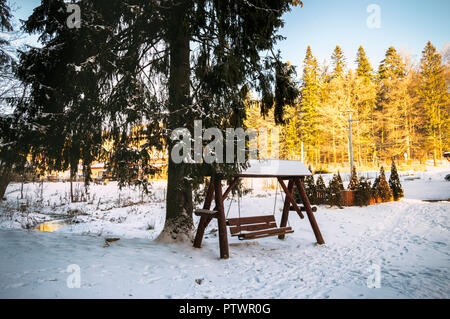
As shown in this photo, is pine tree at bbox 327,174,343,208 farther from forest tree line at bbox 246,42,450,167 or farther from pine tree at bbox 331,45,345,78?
pine tree at bbox 331,45,345,78

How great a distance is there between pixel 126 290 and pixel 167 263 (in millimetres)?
1174

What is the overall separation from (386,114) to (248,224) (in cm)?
3069

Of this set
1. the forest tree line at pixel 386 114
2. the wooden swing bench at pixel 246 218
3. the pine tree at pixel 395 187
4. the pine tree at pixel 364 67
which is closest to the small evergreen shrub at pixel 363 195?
the pine tree at pixel 395 187

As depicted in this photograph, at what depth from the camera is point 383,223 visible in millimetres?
8648

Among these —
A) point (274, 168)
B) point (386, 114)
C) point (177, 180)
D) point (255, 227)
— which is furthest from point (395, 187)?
point (386, 114)

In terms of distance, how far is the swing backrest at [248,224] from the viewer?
5543 millimetres

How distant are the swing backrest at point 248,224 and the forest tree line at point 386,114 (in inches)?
802

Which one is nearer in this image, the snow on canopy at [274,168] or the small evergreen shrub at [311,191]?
the snow on canopy at [274,168]

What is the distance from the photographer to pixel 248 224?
6.07 m

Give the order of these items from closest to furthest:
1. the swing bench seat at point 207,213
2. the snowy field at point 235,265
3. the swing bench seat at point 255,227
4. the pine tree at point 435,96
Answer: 1. the snowy field at point 235,265
2. the swing bench seat at point 207,213
3. the swing bench seat at point 255,227
4. the pine tree at point 435,96

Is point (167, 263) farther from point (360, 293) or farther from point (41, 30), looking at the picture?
point (41, 30)

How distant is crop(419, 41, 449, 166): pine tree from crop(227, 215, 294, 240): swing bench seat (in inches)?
1196

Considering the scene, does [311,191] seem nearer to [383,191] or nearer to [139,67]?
[383,191]

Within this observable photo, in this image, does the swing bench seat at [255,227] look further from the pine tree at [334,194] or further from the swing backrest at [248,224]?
the pine tree at [334,194]
